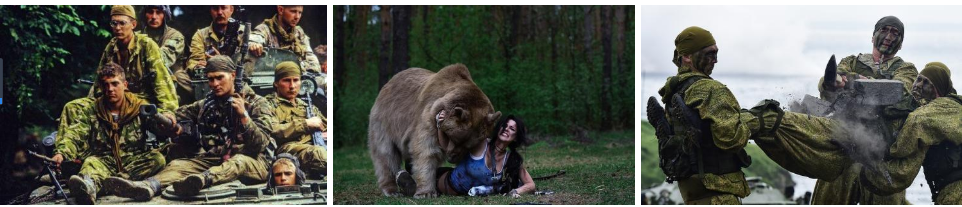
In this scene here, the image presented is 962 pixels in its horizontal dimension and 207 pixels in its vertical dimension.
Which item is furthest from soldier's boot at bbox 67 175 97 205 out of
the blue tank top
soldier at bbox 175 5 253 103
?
the blue tank top

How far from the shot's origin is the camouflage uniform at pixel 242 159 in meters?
9.60

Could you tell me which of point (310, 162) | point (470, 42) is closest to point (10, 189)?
point (310, 162)

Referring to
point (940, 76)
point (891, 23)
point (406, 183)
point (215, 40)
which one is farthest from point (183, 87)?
point (940, 76)

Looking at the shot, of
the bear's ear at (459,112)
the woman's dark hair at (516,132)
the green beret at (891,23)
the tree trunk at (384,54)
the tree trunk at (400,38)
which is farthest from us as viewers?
the tree trunk at (384,54)

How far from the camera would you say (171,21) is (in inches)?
377

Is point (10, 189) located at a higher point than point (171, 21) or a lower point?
lower

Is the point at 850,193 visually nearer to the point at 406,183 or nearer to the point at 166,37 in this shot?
the point at 406,183

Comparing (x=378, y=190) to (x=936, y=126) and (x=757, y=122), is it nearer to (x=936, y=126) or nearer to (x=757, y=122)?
(x=757, y=122)

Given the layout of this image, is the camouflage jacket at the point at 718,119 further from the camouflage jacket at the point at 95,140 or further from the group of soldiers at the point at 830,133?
the camouflage jacket at the point at 95,140

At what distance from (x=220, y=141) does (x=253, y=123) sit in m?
0.33

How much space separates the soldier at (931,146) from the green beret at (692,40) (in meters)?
1.71

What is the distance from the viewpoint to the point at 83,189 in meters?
9.59

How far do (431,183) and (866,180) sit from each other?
3.46 metres

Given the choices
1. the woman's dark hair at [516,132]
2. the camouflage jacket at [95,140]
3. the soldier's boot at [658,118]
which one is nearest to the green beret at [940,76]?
the soldier's boot at [658,118]
